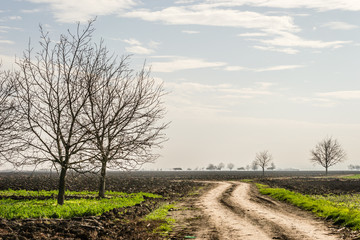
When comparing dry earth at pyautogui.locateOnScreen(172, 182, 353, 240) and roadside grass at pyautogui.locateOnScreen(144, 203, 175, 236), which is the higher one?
dry earth at pyautogui.locateOnScreen(172, 182, 353, 240)

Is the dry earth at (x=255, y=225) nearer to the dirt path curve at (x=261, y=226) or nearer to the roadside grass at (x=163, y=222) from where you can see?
the dirt path curve at (x=261, y=226)

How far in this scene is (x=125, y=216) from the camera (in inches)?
660

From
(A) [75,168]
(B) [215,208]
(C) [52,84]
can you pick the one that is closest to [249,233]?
(B) [215,208]

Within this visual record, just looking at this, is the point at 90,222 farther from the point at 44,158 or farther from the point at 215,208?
the point at 215,208

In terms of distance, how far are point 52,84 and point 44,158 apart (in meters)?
3.91

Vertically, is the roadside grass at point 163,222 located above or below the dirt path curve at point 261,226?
below

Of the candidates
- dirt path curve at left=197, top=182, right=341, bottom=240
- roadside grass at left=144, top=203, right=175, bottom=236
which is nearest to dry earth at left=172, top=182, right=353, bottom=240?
dirt path curve at left=197, top=182, right=341, bottom=240

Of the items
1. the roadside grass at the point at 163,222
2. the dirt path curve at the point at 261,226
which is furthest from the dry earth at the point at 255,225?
the roadside grass at the point at 163,222

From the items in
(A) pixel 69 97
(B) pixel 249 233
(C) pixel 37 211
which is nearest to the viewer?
(B) pixel 249 233

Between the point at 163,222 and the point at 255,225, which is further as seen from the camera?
the point at 163,222

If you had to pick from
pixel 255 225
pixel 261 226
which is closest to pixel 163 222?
pixel 255 225

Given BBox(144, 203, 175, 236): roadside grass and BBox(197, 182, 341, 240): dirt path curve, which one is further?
BBox(144, 203, 175, 236): roadside grass

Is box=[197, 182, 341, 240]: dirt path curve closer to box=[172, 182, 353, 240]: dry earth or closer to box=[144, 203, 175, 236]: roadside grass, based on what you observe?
box=[172, 182, 353, 240]: dry earth

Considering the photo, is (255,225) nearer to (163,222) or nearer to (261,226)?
(261,226)
